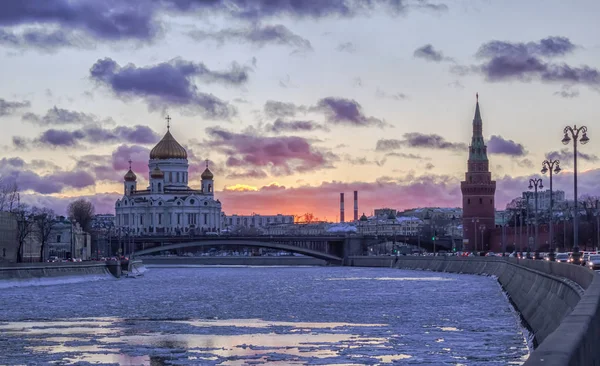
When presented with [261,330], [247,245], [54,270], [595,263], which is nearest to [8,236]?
[54,270]

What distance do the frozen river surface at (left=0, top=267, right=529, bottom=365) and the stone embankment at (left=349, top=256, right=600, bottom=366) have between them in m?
1.00

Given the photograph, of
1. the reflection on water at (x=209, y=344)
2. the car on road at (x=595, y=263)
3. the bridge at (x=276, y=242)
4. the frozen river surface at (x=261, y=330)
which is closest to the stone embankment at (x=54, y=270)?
the frozen river surface at (x=261, y=330)

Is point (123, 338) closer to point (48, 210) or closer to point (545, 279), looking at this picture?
point (545, 279)

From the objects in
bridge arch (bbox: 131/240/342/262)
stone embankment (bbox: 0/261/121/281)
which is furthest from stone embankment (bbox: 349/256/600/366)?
bridge arch (bbox: 131/240/342/262)

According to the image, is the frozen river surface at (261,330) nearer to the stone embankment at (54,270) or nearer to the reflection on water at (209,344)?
the reflection on water at (209,344)

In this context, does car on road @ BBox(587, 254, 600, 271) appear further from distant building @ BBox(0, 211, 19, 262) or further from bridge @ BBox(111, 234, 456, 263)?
bridge @ BBox(111, 234, 456, 263)

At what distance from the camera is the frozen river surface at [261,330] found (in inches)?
1124

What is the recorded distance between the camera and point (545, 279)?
4325 cm

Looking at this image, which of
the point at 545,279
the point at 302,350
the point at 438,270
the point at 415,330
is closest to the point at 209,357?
the point at 302,350

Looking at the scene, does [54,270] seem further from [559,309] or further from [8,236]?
[559,309]

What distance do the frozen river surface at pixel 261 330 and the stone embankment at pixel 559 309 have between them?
100 cm

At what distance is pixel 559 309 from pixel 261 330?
32.0 feet

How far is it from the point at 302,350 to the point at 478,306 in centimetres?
2448

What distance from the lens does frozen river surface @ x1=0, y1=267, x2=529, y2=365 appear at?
93.7ft
